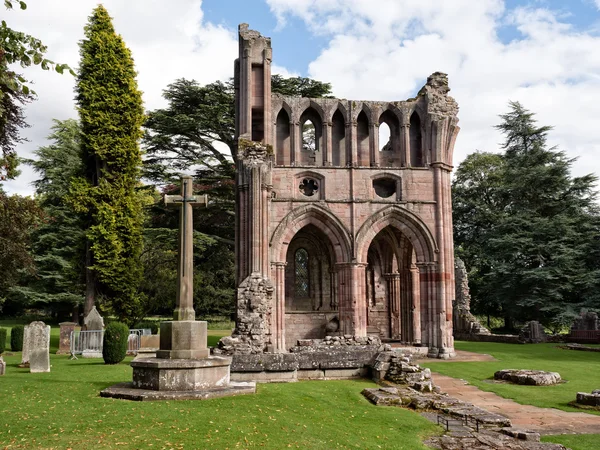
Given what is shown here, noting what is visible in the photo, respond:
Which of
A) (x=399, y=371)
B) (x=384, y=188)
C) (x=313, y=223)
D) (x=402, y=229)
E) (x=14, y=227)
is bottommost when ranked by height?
(x=399, y=371)

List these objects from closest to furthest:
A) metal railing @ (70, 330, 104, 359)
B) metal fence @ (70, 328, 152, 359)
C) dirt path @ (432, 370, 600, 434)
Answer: dirt path @ (432, 370, 600, 434)
metal fence @ (70, 328, 152, 359)
metal railing @ (70, 330, 104, 359)

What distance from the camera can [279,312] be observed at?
23094 mm

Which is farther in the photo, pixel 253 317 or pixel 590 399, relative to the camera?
pixel 253 317

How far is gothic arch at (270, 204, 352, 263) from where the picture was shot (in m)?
23.3

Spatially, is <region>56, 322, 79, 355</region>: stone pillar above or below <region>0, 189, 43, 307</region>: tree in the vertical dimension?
below

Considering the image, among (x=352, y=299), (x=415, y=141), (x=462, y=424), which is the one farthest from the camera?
(x=415, y=141)

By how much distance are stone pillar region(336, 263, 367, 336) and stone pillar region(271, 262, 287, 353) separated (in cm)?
239

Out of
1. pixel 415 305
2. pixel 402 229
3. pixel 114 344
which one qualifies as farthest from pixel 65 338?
pixel 415 305

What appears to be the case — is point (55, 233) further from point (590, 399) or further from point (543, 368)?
point (590, 399)

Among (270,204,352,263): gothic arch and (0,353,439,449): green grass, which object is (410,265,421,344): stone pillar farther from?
(0,353,439,449): green grass

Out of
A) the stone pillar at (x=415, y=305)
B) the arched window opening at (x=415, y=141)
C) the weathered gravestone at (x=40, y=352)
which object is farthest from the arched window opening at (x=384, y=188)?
the weathered gravestone at (x=40, y=352)

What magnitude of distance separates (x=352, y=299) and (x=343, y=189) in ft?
15.0

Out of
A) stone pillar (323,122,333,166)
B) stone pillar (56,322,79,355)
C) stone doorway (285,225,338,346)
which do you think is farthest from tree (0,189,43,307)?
stone pillar (323,122,333,166)

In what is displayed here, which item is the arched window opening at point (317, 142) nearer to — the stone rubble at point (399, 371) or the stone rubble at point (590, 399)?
the stone rubble at point (399, 371)
